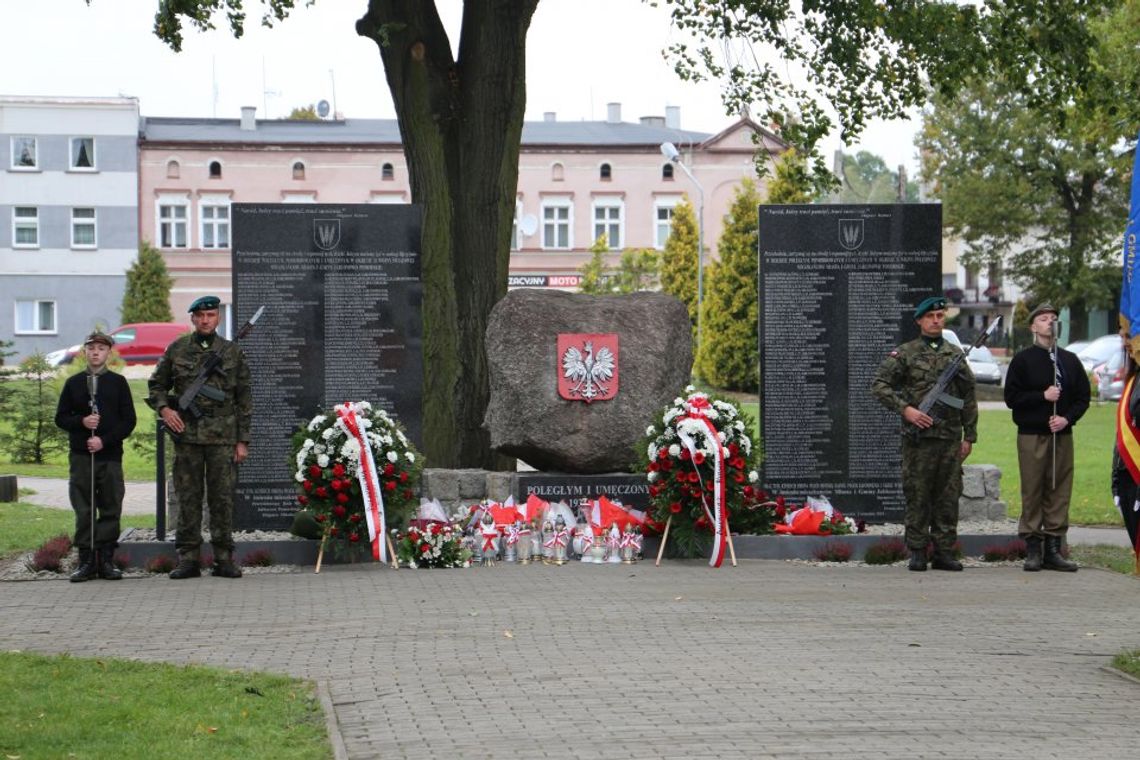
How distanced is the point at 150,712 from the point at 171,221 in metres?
65.5

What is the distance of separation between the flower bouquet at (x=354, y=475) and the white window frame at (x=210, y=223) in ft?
192

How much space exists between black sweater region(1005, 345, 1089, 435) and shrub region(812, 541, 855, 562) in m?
1.73

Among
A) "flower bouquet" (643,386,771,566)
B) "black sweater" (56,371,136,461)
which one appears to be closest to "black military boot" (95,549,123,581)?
"black sweater" (56,371,136,461)

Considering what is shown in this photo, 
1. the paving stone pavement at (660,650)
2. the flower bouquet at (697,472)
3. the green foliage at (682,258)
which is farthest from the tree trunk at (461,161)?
the green foliage at (682,258)

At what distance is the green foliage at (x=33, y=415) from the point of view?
27125 mm

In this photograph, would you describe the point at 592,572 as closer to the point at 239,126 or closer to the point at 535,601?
the point at 535,601

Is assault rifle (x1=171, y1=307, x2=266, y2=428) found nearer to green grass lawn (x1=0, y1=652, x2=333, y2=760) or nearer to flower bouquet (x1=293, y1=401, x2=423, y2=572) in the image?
flower bouquet (x1=293, y1=401, x2=423, y2=572)

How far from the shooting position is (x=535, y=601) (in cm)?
1176

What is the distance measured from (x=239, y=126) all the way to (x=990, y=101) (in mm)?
30610

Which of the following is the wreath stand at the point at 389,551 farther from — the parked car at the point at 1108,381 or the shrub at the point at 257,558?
the parked car at the point at 1108,381

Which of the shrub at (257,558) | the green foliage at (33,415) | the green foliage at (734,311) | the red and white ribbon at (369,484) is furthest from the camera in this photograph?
the green foliage at (734,311)

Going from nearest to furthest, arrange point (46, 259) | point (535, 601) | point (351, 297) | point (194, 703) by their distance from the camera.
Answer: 1. point (194, 703)
2. point (535, 601)
3. point (351, 297)
4. point (46, 259)

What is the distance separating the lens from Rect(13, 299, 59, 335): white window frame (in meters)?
70.0

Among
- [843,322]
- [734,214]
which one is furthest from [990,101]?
[843,322]
